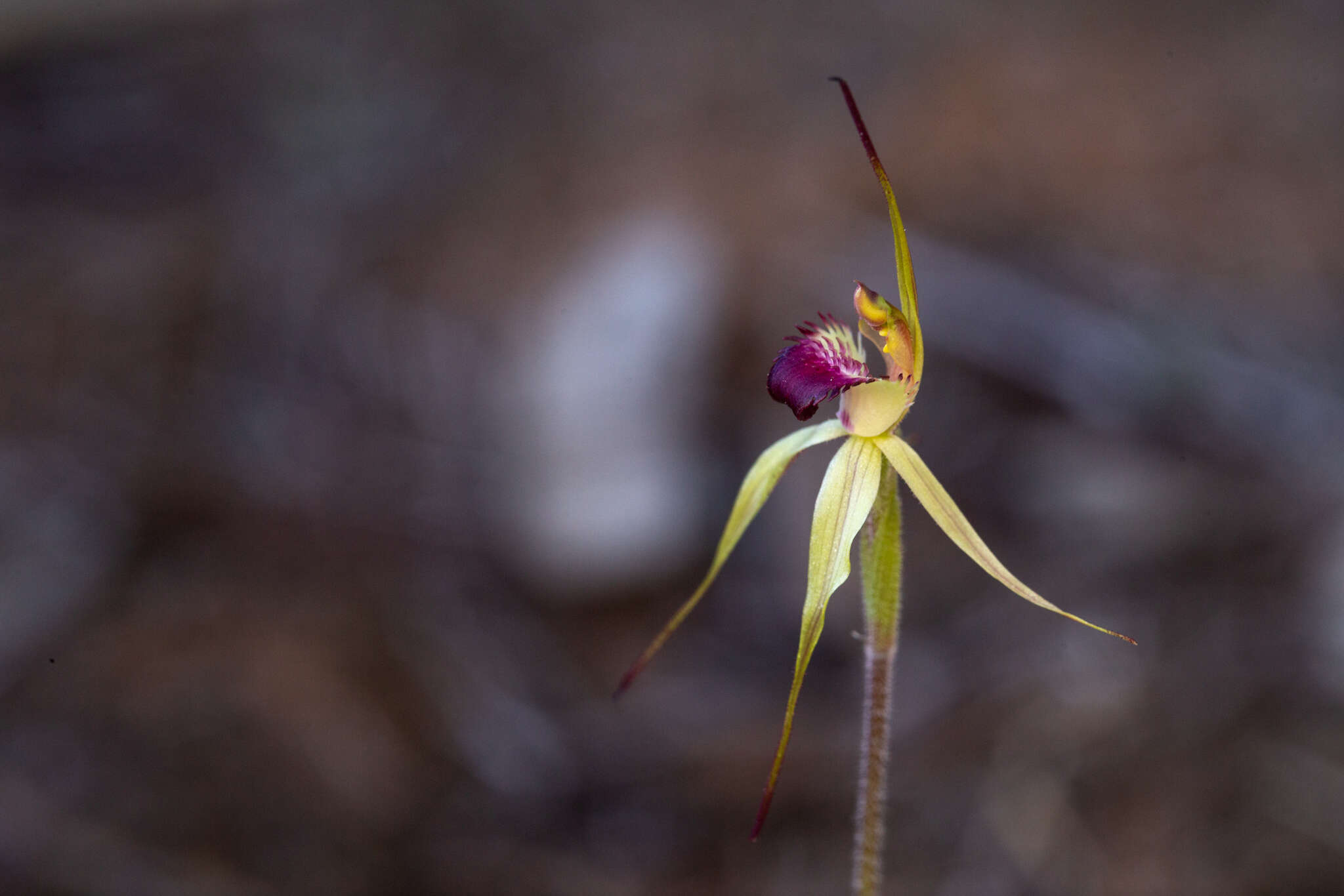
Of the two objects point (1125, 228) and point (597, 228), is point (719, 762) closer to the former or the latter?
point (597, 228)

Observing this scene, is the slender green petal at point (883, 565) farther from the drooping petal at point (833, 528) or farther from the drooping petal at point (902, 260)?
the drooping petal at point (902, 260)

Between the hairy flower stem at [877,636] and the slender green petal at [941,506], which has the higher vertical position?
the slender green petal at [941,506]

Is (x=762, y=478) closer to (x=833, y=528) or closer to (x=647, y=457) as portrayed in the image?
(x=833, y=528)

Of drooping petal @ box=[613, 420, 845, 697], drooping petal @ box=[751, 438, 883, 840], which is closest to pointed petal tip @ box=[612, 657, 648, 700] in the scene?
drooping petal @ box=[613, 420, 845, 697]

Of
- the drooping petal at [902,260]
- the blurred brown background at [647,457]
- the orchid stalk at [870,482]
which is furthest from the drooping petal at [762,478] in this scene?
the blurred brown background at [647,457]

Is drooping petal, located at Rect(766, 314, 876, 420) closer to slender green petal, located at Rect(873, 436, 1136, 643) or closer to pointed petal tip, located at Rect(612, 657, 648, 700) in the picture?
slender green petal, located at Rect(873, 436, 1136, 643)
